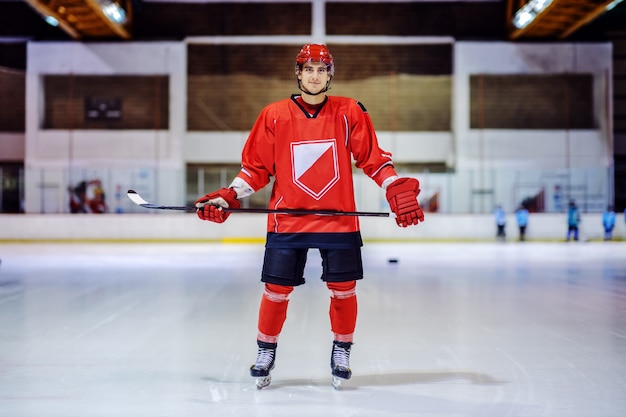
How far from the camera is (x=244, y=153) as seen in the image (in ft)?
10.9

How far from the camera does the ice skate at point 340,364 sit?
3094mm

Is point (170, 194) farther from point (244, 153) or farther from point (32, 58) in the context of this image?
point (244, 153)

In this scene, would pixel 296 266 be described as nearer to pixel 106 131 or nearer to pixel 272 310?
pixel 272 310

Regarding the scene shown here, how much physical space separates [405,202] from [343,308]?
58 centimetres

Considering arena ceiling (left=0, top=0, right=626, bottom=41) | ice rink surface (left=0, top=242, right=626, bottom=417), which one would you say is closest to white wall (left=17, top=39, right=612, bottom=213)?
arena ceiling (left=0, top=0, right=626, bottom=41)

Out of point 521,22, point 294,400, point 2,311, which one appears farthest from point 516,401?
point 521,22

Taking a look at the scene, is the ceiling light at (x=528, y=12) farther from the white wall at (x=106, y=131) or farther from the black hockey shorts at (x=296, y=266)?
the black hockey shorts at (x=296, y=266)

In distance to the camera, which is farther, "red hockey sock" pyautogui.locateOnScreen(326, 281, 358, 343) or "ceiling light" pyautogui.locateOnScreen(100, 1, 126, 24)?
"ceiling light" pyautogui.locateOnScreen(100, 1, 126, 24)

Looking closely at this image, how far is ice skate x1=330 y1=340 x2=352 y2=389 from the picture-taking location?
309cm

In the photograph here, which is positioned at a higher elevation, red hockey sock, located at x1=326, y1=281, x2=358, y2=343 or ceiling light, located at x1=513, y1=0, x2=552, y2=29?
ceiling light, located at x1=513, y1=0, x2=552, y2=29

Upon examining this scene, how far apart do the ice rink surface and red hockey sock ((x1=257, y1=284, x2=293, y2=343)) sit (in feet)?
0.75

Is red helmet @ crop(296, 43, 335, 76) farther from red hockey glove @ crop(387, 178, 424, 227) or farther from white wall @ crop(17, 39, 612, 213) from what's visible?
white wall @ crop(17, 39, 612, 213)

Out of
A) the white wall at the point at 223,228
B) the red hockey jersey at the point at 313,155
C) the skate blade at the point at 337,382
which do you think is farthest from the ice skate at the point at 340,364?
the white wall at the point at 223,228

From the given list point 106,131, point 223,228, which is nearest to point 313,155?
point 223,228
